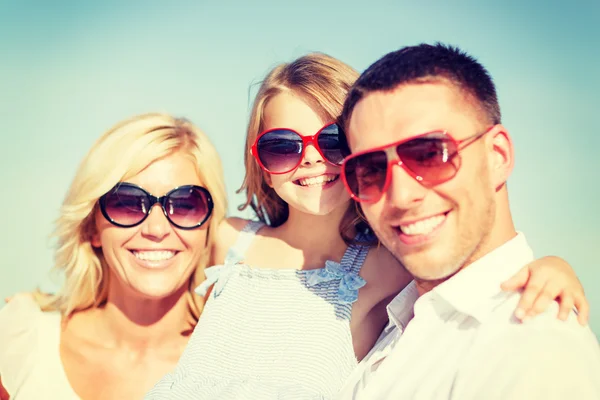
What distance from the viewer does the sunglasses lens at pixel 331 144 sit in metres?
3.61

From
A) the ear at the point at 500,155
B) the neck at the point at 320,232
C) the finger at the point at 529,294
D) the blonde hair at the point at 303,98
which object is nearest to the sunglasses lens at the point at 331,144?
the blonde hair at the point at 303,98

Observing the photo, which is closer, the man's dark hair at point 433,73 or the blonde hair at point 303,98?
the man's dark hair at point 433,73

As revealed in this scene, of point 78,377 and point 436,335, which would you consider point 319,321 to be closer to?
point 436,335

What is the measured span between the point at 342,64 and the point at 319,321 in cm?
190

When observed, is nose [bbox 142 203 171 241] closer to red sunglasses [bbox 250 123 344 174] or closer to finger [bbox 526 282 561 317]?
red sunglasses [bbox 250 123 344 174]

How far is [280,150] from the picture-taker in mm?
3764

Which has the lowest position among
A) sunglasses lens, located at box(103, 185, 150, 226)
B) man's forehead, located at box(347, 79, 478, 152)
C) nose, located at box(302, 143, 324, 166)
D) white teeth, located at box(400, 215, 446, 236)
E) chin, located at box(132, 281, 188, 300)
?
chin, located at box(132, 281, 188, 300)

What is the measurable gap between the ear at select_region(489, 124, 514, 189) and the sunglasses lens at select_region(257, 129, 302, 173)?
1.35 m

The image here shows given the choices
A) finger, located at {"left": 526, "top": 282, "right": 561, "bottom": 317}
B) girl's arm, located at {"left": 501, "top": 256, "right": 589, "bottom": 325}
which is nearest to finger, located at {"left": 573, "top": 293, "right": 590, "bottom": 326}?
girl's arm, located at {"left": 501, "top": 256, "right": 589, "bottom": 325}

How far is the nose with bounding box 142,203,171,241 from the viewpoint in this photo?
4.39 meters

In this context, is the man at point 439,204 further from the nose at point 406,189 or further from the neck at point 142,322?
the neck at point 142,322

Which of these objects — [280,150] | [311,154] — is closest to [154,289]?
[280,150]

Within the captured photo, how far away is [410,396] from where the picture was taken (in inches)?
97.3

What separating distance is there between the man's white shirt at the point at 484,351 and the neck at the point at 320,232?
117 cm
